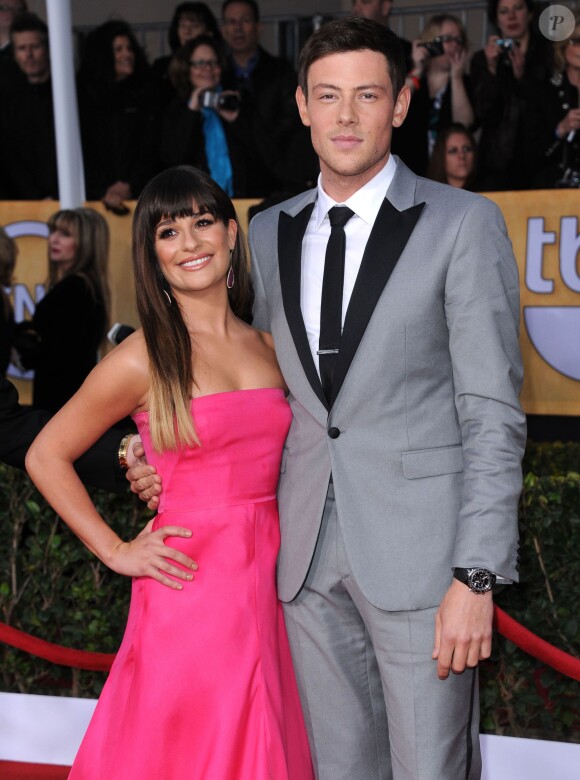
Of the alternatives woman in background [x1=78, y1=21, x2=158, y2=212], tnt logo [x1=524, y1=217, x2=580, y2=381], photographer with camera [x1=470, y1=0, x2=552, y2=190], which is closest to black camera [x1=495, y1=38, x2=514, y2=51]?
photographer with camera [x1=470, y1=0, x2=552, y2=190]

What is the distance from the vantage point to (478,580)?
6.59ft

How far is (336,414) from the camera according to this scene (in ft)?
7.14

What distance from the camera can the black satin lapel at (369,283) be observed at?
7.06 ft

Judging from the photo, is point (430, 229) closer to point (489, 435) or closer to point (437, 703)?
point (489, 435)

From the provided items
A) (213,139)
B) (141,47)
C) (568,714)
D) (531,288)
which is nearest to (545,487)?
(568,714)

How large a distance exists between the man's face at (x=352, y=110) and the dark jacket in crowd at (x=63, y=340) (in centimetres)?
308

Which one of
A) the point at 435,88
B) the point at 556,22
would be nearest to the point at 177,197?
the point at 435,88

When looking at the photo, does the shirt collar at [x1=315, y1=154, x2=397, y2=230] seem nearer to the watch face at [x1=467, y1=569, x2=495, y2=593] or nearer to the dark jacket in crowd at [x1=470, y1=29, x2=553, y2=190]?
the watch face at [x1=467, y1=569, x2=495, y2=593]

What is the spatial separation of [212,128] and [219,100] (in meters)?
0.16

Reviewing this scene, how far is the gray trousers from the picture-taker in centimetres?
214

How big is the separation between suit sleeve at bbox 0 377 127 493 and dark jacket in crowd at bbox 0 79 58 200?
357 centimetres

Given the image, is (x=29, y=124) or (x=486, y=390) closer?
(x=486, y=390)

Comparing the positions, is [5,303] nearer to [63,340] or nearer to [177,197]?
[63,340]

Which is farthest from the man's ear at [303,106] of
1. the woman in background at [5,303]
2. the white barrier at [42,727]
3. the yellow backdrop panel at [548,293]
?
the yellow backdrop panel at [548,293]
